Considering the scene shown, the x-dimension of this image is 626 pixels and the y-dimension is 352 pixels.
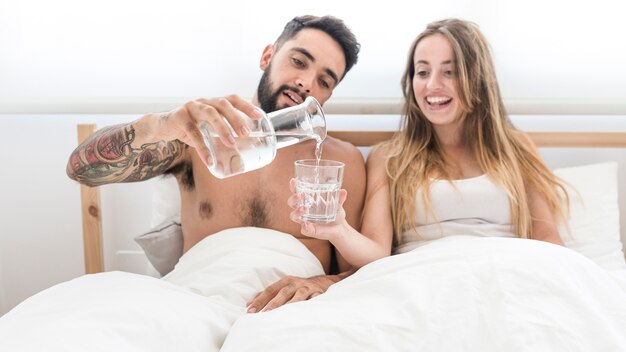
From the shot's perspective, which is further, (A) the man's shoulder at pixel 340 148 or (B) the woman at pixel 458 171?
(A) the man's shoulder at pixel 340 148

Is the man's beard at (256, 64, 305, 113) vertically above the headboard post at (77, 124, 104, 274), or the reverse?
the man's beard at (256, 64, 305, 113)

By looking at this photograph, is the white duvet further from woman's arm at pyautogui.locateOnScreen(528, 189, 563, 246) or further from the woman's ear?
the woman's ear

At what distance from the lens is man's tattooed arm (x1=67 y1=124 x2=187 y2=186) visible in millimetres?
1325

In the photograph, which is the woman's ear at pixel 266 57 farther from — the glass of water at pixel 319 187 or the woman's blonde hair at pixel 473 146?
the glass of water at pixel 319 187

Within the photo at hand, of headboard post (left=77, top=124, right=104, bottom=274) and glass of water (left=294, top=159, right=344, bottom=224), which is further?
headboard post (left=77, top=124, right=104, bottom=274)

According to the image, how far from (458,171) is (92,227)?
1.19m

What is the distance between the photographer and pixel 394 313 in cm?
91

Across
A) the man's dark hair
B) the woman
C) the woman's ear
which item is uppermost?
the man's dark hair

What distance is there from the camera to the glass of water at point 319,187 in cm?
111

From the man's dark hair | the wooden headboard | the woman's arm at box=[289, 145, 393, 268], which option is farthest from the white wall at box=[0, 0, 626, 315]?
the woman's arm at box=[289, 145, 393, 268]

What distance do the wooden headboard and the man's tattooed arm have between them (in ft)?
1.51

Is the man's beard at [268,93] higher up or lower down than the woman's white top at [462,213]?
higher up

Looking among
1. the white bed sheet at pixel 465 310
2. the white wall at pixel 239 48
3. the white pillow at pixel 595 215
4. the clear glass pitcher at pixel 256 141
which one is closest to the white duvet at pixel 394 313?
the white bed sheet at pixel 465 310

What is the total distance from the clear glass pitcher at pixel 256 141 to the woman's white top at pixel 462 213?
66 centimetres
